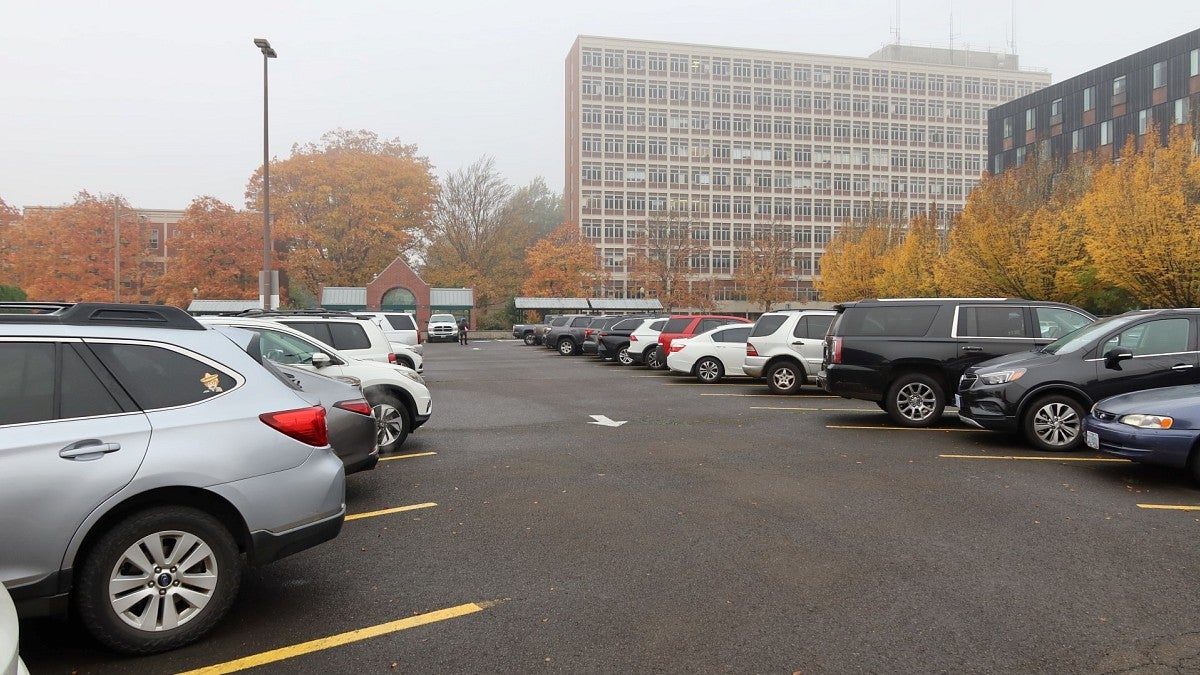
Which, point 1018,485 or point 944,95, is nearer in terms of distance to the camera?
point 1018,485

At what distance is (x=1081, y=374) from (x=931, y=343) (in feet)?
7.50

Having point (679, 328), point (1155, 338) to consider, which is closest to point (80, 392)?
point (1155, 338)

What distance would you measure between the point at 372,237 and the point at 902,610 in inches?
2387

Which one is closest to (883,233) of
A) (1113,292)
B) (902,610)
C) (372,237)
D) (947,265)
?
(947,265)

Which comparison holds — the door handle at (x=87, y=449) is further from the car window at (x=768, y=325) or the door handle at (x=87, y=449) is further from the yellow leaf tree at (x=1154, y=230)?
the yellow leaf tree at (x=1154, y=230)

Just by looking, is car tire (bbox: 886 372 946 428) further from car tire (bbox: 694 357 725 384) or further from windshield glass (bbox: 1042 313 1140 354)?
car tire (bbox: 694 357 725 384)

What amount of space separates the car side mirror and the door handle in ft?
31.9

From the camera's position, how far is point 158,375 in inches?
Result: 155

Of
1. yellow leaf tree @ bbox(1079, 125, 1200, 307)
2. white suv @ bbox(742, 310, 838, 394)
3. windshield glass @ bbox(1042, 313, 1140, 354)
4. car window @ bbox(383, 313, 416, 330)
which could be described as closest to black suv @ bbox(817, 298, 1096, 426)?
windshield glass @ bbox(1042, 313, 1140, 354)

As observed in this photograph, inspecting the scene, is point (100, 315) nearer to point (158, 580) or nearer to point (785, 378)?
point (158, 580)

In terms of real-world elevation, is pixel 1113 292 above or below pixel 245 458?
above

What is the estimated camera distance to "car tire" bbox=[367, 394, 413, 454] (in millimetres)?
9047

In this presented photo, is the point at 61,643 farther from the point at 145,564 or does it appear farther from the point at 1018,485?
the point at 1018,485

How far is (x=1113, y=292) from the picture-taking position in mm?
31953
